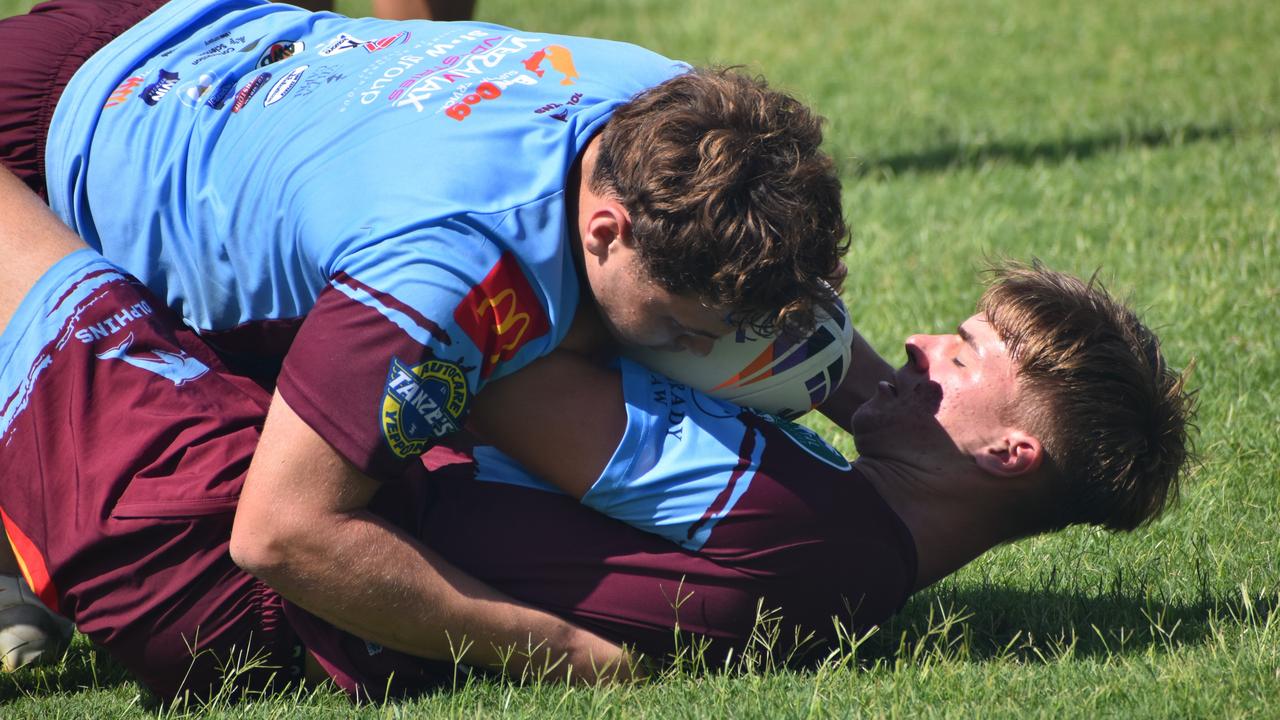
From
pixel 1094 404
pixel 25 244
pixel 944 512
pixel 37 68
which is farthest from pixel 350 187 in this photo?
pixel 1094 404

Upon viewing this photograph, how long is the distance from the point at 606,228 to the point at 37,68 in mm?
1687

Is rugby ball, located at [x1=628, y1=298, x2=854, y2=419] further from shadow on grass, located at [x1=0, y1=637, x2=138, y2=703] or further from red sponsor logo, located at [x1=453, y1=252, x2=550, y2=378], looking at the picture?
shadow on grass, located at [x1=0, y1=637, x2=138, y2=703]

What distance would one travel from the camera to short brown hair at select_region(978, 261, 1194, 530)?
3342mm

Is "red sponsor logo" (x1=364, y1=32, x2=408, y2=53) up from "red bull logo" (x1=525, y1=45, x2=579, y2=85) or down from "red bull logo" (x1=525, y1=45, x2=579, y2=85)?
down

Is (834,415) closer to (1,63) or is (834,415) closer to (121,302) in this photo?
(121,302)

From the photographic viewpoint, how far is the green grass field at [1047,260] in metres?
3.09

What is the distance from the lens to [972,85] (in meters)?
9.66

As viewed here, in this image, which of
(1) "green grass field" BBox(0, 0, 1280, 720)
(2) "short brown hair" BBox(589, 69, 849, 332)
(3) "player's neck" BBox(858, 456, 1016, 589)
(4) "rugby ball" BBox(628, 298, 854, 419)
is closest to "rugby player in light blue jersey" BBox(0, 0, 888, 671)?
(2) "short brown hair" BBox(589, 69, 849, 332)

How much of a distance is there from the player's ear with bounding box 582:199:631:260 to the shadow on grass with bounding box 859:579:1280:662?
1.14 metres

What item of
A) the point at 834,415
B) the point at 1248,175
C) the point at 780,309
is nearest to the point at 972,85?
the point at 1248,175

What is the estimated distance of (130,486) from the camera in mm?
3148

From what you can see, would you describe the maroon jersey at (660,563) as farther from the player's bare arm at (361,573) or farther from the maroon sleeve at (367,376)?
the maroon sleeve at (367,376)

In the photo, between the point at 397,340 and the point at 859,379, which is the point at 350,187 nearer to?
the point at 397,340

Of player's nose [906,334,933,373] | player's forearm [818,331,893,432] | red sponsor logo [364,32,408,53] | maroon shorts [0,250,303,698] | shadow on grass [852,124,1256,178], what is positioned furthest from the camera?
shadow on grass [852,124,1256,178]
